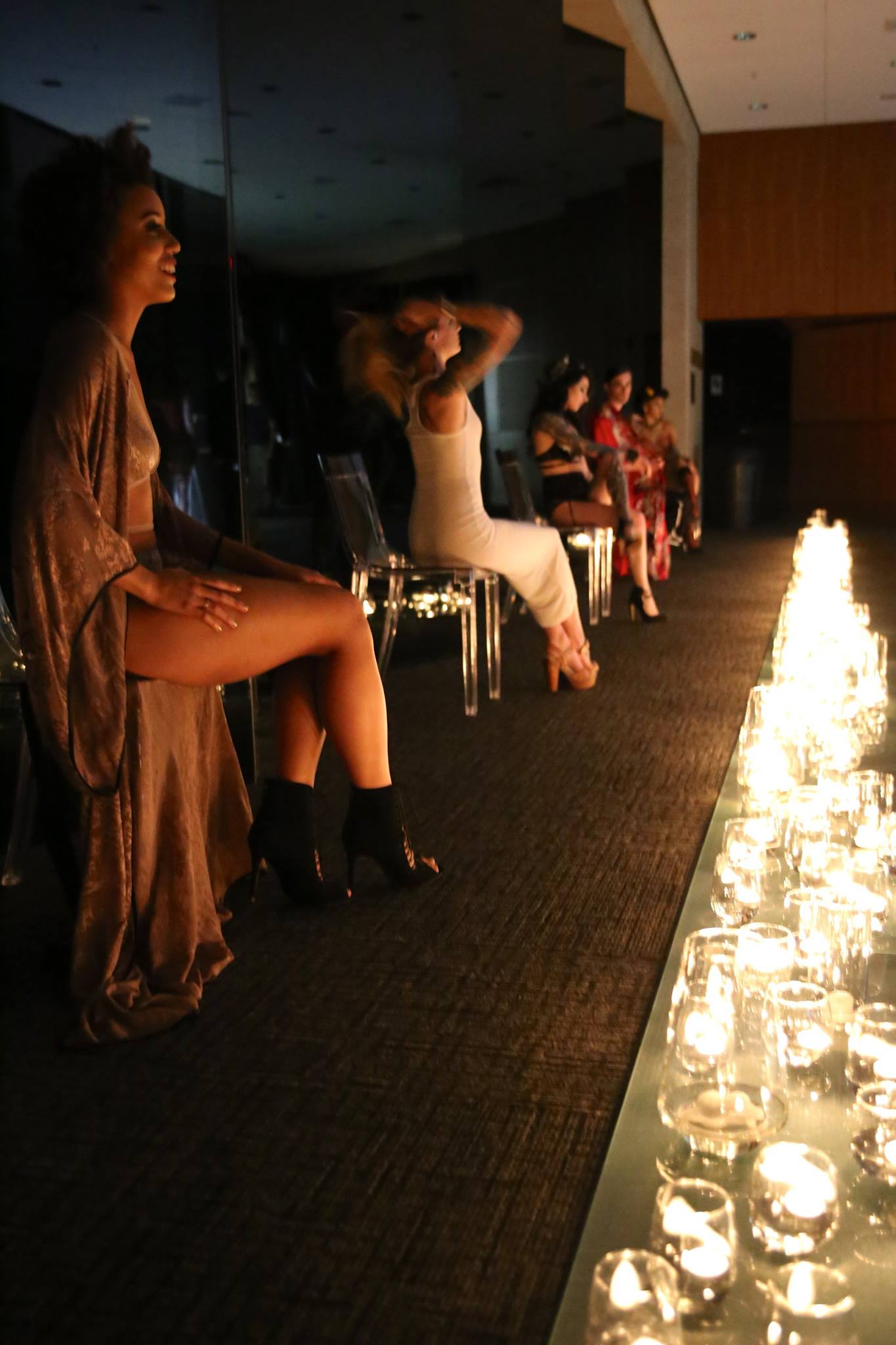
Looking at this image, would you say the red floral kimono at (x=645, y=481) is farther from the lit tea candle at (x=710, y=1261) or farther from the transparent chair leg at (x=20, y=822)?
the lit tea candle at (x=710, y=1261)

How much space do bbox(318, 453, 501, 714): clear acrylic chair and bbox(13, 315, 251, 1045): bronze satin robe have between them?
2145 millimetres

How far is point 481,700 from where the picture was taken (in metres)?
4.46

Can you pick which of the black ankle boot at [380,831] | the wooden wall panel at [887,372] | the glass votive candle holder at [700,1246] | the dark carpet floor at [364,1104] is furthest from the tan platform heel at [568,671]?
the wooden wall panel at [887,372]

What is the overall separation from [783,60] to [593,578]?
5.82m

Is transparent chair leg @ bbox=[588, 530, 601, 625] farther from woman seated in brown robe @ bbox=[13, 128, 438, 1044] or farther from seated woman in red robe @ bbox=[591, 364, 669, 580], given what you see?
woman seated in brown robe @ bbox=[13, 128, 438, 1044]

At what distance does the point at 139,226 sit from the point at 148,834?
3.25 ft

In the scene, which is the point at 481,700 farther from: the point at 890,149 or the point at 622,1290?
the point at 890,149

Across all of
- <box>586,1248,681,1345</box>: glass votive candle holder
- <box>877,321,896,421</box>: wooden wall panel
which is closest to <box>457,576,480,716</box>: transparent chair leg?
<box>586,1248,681,1345</box>: glass votive candle holder

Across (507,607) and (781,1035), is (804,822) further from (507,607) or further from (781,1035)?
(507,607)

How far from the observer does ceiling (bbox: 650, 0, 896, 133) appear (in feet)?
28.7

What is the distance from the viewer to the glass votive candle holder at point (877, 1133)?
1463 mm

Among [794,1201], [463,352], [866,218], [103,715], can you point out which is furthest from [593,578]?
[866,218]

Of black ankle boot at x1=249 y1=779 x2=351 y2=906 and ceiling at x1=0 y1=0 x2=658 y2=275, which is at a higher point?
ceiling at x1=0 y1=0 x2=658 y2=275

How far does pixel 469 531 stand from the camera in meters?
4.31
